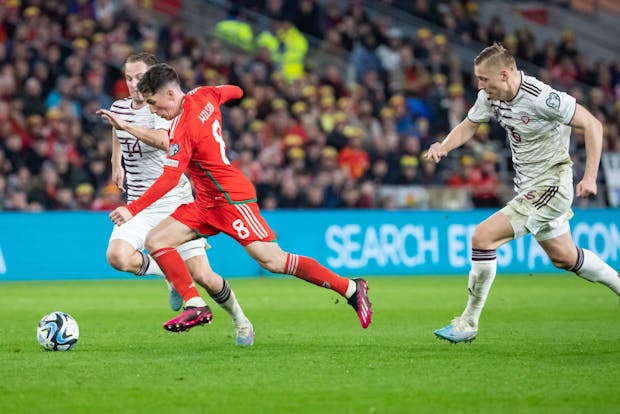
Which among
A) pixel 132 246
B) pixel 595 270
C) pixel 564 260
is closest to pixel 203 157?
pixel 132 246

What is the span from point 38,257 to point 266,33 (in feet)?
27.2

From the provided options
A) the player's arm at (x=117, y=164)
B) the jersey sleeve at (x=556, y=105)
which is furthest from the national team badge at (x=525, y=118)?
the player's arm at (x=117, y=164)

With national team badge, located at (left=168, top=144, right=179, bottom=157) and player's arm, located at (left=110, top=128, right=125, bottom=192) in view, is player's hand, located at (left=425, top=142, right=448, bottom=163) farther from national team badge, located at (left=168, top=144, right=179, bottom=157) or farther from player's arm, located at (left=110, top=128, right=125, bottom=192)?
player's arm, located at (left=110, top=128, right=125, bottom=192)

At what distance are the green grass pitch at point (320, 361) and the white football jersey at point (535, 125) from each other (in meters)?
1.41

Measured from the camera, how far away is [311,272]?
29.5 feet

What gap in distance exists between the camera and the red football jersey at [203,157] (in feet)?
27.8

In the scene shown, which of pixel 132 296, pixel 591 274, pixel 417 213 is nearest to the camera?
pixel 591 274

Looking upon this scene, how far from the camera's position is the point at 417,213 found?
64.0ft

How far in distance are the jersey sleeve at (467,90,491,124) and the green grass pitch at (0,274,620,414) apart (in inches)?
73.0

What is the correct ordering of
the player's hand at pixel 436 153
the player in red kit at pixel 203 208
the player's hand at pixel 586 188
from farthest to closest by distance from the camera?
1. the player's hand at pixel 436 153
2. the player in red kit at pixel 203 208
3. the player's hand at pixel 586 188

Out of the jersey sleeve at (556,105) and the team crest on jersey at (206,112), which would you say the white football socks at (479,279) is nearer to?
the jersey sleeve at (556,105)

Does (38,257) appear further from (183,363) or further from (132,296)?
(183,363)

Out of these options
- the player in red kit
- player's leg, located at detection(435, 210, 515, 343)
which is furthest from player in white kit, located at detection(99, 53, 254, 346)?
player's leg, located at detection(435, 210, 515, 343)

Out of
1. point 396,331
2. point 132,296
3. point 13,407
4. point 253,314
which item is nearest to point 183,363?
point 13,407
